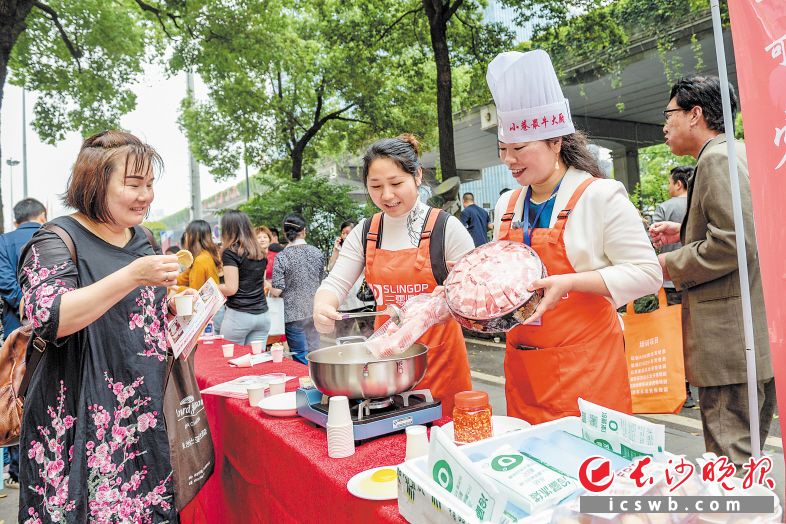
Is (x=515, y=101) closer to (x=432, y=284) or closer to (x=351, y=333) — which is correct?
(x=432, y=284)

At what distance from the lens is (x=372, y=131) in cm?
1445

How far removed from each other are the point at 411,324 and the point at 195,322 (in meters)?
0.74

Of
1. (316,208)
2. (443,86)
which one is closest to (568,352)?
(443,86)

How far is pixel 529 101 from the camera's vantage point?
5.37ft

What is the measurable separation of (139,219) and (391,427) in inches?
42.4

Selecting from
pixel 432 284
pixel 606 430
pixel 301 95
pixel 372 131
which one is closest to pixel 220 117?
pixel 301 95

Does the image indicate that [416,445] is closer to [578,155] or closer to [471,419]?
[471,419]

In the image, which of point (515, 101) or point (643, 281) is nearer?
point (643, 281)

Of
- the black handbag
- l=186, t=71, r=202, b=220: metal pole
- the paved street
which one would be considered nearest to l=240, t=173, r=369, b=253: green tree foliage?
l=186, t=71, r=202, b=220: metal pole

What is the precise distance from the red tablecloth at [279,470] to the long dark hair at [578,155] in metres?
1.01

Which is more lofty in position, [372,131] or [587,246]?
[372,131]

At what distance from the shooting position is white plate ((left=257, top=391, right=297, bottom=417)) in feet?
6.09

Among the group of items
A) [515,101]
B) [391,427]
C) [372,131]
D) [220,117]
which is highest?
[220,117]

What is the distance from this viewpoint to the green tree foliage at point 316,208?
479 inches
